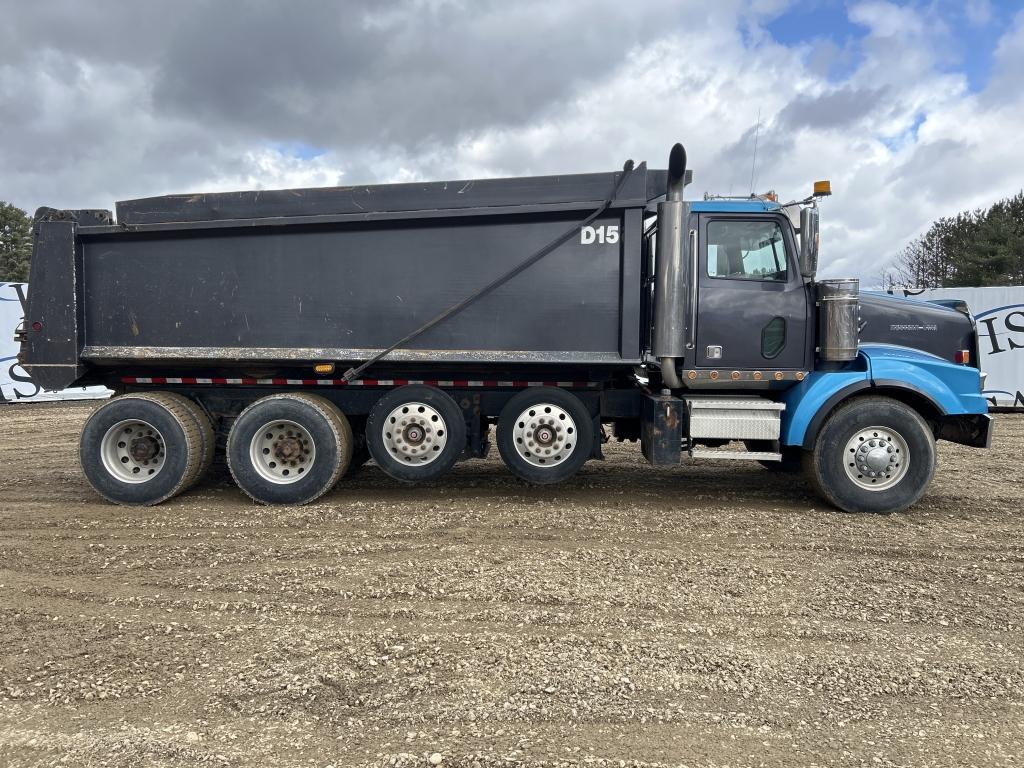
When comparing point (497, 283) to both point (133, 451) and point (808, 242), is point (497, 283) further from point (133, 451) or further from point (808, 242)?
point (133, 451)

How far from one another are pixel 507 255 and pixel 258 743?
14.1 feet

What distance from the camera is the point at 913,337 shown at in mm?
5980

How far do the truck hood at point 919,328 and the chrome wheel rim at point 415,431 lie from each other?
161 inches

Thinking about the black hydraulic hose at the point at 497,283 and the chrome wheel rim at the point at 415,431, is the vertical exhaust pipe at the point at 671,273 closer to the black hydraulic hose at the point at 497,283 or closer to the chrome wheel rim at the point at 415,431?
the black hydraulic hose at the point at 497,283

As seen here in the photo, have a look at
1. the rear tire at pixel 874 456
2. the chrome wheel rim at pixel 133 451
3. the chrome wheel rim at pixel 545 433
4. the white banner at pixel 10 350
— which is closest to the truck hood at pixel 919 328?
the rear tire at pixel 874 456

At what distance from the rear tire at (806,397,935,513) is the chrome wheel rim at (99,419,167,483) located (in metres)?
6.27

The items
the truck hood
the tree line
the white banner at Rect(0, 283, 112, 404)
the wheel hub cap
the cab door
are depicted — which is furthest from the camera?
the tree line

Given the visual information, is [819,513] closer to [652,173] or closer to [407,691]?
[652,173]

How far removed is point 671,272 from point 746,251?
2.63 feet

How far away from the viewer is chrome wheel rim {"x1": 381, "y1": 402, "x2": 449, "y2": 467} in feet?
19.7

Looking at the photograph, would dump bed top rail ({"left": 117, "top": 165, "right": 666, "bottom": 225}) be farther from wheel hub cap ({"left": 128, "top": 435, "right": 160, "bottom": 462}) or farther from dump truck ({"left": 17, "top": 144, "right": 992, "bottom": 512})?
wheel hub cap ({"left": 128, "top": 435, "right": 160, "bottom": 462})

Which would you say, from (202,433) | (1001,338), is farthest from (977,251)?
(202,433)

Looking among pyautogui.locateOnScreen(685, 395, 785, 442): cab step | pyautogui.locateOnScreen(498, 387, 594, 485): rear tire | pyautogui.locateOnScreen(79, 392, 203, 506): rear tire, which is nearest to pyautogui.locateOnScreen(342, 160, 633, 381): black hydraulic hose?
pyautogui.locateOnScreen(498, 387, 594, 485): rear tire

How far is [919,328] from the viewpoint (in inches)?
235
